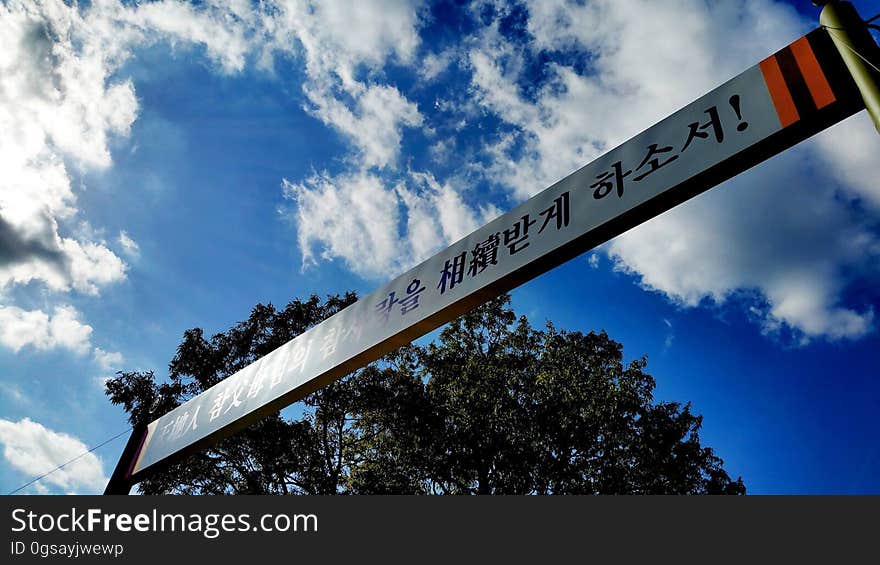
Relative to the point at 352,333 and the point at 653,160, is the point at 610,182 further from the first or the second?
the point at 352,333

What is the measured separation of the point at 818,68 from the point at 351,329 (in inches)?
110

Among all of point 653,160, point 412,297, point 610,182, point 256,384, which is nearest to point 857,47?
point 653,160

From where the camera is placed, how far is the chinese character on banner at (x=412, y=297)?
3.01 m

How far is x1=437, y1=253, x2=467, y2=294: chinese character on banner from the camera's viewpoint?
288 cm

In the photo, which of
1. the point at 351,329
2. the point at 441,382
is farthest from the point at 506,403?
the point at 351,329

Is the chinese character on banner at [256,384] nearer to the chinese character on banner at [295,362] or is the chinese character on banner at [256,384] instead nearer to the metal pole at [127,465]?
the chinese character on banner at [295,362]

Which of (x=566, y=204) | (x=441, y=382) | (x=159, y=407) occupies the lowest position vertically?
(x=566, y=204)

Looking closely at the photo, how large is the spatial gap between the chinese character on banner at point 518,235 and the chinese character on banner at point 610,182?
374 mm

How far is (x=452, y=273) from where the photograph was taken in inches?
115

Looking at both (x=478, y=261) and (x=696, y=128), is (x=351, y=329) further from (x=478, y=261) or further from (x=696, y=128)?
(x=696, y=128)

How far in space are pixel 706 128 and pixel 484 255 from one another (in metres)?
1.24

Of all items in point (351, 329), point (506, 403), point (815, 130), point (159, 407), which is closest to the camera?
point (815, 130)

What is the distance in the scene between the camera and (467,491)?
10.5 metres

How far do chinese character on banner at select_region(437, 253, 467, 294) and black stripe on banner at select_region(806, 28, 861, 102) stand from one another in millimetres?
1827
